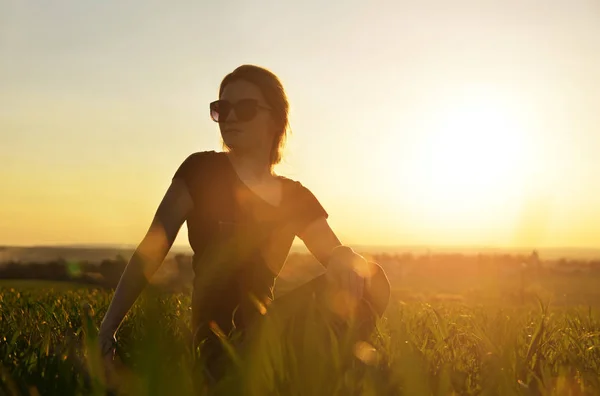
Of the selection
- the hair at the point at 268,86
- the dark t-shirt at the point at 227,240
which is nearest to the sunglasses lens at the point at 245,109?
the hair at the point at 268,86

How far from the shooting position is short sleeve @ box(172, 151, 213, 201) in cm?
426

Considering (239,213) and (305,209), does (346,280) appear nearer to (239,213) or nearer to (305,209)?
(239,213)

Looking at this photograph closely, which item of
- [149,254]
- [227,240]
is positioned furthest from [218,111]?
[149,254]

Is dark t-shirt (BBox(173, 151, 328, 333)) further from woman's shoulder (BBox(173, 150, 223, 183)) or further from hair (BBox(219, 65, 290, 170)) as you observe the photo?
hair (BBox(219, 65, 290, 170))

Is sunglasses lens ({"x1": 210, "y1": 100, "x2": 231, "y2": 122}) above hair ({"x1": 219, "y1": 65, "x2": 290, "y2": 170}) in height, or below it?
below

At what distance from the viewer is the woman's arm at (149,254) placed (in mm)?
3094

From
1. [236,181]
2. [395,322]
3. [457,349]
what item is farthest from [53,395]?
[236,181]

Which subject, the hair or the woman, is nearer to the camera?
the woman

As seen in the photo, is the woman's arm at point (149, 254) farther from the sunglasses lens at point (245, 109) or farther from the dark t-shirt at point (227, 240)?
the sunglasses lens at point (245, 109)

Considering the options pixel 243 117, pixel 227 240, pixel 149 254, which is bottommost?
pixel 227 240

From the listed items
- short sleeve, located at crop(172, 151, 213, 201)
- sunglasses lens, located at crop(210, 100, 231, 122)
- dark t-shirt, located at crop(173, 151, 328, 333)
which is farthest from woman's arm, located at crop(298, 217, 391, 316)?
sunglasses lens, located at crop(210, 100, 231, 122)

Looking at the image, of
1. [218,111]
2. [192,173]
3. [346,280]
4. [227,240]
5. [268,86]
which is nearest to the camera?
[346,280]

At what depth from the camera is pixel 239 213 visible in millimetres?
4539

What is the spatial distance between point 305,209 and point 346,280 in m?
2.00
